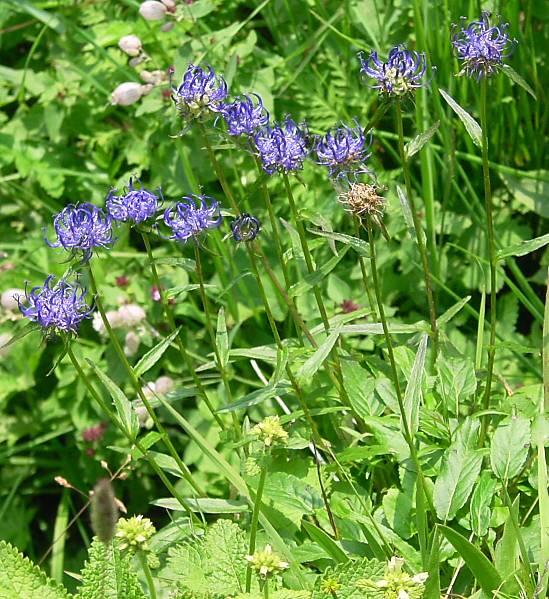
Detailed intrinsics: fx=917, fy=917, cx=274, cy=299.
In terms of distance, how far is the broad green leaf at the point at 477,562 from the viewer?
1.44 m

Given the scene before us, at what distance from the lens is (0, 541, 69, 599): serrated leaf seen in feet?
5.03

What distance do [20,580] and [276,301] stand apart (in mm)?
1128

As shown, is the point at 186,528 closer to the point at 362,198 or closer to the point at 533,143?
the point at 362,198

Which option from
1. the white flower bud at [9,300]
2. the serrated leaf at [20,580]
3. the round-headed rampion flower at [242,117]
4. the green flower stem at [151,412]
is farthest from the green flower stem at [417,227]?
the white flower bud at [9,300]

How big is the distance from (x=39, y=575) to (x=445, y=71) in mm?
1575

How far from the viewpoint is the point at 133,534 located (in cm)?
132

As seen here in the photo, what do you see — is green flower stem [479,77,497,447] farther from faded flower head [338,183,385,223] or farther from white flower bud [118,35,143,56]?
white flower bud [118,35,143,56]

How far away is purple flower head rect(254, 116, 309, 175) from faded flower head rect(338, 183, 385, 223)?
24 cm

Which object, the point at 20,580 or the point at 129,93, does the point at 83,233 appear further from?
the point at 129,93

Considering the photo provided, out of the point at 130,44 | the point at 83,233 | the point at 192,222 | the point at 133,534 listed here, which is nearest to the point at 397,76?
the point at 192,222

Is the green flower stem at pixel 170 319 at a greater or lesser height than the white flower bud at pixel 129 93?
lesser

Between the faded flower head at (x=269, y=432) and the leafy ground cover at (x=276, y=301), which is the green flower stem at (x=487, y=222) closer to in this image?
the leafy ground cover at (x=276, y=301)

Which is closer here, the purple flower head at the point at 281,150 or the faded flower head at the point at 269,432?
the faded flower head at the point at 269,432

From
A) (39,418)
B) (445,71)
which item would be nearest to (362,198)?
(445,71)
